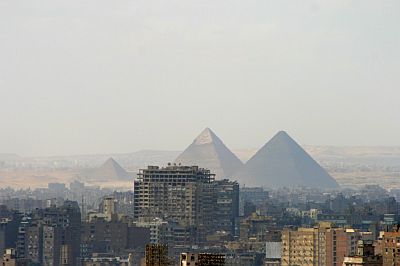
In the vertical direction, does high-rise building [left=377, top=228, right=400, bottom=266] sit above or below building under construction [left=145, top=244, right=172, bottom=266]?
above

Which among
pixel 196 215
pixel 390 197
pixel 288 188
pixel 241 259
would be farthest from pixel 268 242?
pixel 288 188

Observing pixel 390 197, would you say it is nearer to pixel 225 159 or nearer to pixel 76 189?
pixel 76 189

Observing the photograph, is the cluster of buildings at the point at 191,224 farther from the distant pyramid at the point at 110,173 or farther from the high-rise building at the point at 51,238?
the distant pyramid at the point at 110,173

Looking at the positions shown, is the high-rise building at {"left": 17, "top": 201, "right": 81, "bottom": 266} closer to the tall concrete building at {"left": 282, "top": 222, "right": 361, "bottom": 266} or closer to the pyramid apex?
the tall concrete building at {"left": 282, "top": 222, "right": 361, "bottom": 266}

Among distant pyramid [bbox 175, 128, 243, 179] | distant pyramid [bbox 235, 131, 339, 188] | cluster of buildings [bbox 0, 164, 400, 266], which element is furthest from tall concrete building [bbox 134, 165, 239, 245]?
distant pyramid [bbox 175, 128, 243, 179]

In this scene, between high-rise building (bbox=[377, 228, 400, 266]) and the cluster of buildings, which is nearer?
high-rise building (bbox=[377, 228, 400, 266])

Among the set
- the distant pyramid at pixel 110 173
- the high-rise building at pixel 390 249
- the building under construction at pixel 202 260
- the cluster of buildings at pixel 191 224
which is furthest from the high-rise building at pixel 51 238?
the building under construction at pixel 202 260
